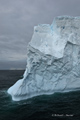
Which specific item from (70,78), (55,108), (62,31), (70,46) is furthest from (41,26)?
(55,108)

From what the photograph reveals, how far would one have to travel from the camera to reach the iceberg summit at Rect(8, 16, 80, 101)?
15992 millimetres

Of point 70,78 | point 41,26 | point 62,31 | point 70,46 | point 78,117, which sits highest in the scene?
point 41,26

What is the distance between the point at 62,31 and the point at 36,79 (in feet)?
24.7

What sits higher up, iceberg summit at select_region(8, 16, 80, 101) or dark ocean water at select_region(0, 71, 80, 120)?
iceberg summit at select_region(8, 16, 80, 101)

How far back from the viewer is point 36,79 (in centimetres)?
1623

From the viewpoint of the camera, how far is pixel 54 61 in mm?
16234

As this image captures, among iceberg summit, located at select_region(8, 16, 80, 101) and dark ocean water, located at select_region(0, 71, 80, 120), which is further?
iceberg summit, located at select_region(8, 16, 80, 101)

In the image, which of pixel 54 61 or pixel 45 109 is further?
pixel 54 61

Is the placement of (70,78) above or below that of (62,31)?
below

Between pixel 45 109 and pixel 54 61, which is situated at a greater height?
pixel 54 61

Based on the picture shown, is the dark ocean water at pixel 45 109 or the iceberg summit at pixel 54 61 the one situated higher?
the iceberg summit at pixel 54 61

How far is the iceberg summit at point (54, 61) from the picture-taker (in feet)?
52.5

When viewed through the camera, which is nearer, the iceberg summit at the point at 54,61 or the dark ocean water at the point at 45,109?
the dark ocean water at the point at 45,109

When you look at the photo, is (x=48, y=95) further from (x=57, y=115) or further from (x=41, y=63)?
(x=57, y=115)
